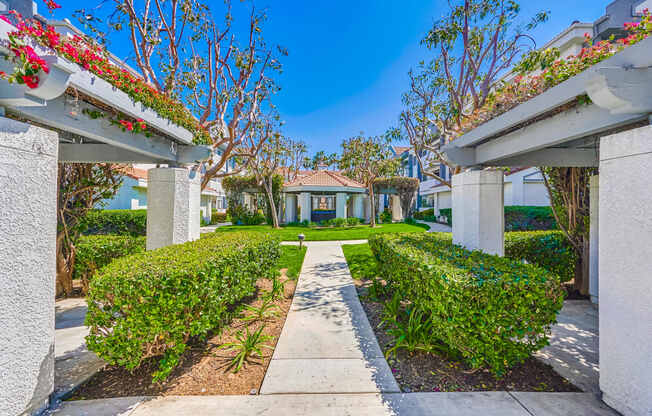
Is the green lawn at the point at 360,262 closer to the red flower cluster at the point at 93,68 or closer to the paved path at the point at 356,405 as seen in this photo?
the paved path at the point at 356,405

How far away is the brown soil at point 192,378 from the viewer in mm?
2768

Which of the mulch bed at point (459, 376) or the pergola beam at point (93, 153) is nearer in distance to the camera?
the mulch bed at point (459, 376)

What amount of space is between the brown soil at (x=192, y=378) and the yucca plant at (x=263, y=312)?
818 millimetres

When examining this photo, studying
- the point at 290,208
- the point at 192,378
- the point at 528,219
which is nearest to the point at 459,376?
the point at 192,378

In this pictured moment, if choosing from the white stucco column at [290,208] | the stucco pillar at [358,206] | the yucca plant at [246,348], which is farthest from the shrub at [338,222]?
the yucca plant at [246,348]

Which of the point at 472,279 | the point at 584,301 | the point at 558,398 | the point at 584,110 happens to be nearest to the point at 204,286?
the point at 472,279

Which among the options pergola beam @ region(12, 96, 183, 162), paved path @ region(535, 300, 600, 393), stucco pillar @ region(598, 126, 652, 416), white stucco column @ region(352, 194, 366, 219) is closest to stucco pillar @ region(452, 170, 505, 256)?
paved path @ region(535, 300, 600, 393)

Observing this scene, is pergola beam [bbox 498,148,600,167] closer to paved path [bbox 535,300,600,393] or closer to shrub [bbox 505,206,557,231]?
paved path [bbox 535,300,600,393]

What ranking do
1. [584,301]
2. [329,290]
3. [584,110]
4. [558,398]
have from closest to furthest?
[558,398] < [584,110] < [584,301] < [329,290]

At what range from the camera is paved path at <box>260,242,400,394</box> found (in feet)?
9.29

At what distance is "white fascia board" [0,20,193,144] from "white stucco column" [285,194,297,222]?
1761 centimetres

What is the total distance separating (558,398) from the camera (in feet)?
8.70

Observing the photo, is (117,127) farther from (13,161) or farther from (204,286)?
(204,286)

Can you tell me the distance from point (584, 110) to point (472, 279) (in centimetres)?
233
